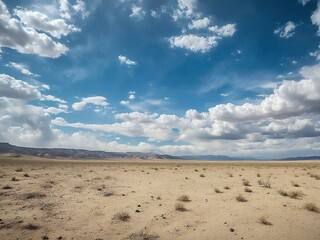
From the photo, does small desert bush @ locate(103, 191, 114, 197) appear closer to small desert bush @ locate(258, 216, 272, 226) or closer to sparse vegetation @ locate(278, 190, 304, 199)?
small desert bush @ locate(258, 216, 272, 226)

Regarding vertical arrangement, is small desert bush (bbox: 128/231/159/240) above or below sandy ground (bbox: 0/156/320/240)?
below

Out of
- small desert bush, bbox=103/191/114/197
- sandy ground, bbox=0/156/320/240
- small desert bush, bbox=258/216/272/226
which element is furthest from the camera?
small desert bush, bbox=103/191/114/197

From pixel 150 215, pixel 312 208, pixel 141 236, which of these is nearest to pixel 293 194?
pixel 312 208

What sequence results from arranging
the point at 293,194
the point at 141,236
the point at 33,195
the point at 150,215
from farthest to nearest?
1. the point at 293,194
2. the point at 33,195
3. the point at 150,215
4. the point at 141,236

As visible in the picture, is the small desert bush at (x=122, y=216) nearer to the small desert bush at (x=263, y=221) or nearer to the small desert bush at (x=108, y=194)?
the small desert bush at (x=108, y=194)

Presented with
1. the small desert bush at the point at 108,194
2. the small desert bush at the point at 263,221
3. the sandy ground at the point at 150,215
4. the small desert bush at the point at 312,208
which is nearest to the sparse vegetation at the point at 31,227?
the sandy ground at the point at 150,215

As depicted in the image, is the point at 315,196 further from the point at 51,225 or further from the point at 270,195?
the point at 51,225

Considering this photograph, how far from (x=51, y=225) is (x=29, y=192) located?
6.06 m

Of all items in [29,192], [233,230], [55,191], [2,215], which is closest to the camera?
[233,230]

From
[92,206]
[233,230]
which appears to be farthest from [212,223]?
[92,206]

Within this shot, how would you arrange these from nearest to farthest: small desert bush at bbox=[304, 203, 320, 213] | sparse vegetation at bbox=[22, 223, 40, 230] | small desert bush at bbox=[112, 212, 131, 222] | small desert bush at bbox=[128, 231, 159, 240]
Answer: small desert bush at bbox=[128, 231, 159, 240] < sparse vegetation at bbox=[22, 223, 40, 230] < small desert bush at bbox=[112, 212, 131, 222] < small desert bush at bbox=[304, 203, 320, 213]

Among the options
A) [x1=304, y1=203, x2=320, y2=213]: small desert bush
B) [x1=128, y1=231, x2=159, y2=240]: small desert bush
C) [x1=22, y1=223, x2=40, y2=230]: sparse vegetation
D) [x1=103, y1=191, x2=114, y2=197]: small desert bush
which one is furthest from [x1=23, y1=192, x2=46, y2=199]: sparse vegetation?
[x1=304, y1=203, x2=320, y2=213]: small desert bush

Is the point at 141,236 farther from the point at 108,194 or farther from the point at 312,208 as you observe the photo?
the point at 312,208

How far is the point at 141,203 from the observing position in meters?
14.8
